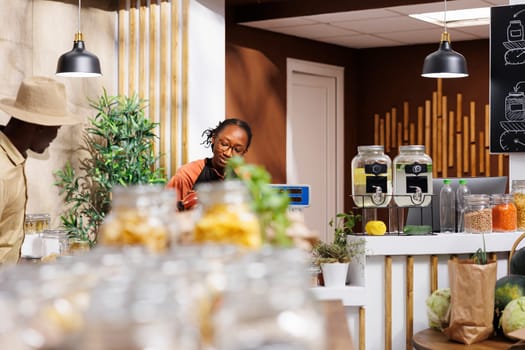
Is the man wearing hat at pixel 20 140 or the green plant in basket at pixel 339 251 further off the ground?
the man wearing hat at pixel 20 140

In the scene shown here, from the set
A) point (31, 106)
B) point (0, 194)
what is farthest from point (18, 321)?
point (31, 106)

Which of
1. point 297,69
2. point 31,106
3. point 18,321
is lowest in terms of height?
point 18,321

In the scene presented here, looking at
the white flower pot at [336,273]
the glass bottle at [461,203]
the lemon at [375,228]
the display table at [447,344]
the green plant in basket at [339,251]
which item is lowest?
the display table at [447,344]

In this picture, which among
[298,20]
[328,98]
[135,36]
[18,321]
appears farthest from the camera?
[328,98]

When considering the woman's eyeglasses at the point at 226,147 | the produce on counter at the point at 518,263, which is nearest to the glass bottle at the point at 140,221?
the produce on counter at the point at 518,263

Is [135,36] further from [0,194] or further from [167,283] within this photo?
[167,283]

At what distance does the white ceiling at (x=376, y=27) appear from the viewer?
6.82m

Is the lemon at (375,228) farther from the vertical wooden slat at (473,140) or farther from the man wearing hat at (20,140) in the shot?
the vertical wooden slat at (473,140)

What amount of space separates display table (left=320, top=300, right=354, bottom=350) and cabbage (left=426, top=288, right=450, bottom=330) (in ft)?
5.00

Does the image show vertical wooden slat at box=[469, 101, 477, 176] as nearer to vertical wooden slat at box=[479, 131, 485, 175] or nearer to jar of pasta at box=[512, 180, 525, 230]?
vertical wooden slat at box=[479, 131, 485, 175]

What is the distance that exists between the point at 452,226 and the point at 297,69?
4.54m

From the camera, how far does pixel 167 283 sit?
61cm

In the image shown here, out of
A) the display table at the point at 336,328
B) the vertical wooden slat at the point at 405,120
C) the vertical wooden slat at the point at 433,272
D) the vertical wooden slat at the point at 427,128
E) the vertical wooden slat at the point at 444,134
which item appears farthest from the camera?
the vertical wooden slat at the point at 405,120

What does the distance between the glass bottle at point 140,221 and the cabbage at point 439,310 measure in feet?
7.69
